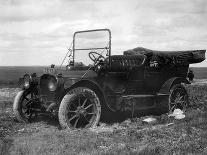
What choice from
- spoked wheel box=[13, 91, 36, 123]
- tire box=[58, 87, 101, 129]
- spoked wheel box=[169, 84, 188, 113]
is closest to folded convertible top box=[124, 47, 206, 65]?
spoked wheel box=[169, 84, 188, 113]

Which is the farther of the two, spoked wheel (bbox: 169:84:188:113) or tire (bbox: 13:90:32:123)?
spoked wheel (bbox: 169:84:188:113)

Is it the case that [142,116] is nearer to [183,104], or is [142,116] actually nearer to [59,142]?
[183,104]

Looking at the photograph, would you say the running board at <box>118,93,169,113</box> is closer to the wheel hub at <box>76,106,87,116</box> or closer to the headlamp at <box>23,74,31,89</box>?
the wheel hub at <box>76,106,87,116</box>

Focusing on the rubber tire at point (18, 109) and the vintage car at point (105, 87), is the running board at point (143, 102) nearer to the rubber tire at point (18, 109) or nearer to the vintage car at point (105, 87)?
the vintage car at point (105, 87)

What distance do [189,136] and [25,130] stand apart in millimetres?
3678

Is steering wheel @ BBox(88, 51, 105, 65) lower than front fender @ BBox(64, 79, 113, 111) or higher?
higher

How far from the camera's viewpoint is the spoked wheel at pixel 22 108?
923 centimetres

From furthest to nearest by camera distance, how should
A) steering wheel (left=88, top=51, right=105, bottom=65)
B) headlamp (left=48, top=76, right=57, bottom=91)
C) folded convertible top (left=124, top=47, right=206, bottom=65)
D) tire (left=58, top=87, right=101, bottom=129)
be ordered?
folded convertible top (left=124, top=47, right=206, bottom=65), steering wheel (left=88, top=51, right=105, bottom=65), headlamp (left=48, top=76, right=57, bottom=91), tire (left=58, top=87, right=101, bottom=129)

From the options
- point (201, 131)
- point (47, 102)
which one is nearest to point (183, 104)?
point (201, 131)

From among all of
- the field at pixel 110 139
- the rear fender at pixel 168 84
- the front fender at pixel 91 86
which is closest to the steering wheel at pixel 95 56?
the front fender at pixel 91 86

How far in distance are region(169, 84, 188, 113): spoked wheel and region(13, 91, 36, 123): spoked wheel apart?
157 inches

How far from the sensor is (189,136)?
22.9 feet

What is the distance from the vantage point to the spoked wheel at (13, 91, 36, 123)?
9227 millimetres

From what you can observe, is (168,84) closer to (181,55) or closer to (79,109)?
(181,55)
